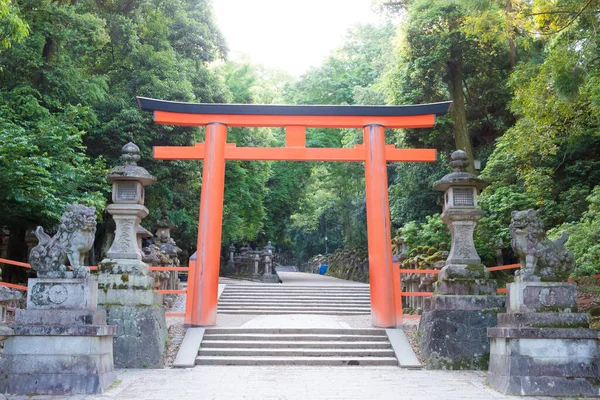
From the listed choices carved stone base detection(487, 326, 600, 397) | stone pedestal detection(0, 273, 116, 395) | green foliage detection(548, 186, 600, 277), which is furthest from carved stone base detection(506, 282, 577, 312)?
stone pedestal detection(0, 273, 116, 395)

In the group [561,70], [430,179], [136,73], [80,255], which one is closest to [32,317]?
[80,255]

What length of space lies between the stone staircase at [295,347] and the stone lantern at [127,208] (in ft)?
5.54

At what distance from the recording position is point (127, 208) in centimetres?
891

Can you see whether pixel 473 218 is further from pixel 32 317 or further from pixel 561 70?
pixel 32 317

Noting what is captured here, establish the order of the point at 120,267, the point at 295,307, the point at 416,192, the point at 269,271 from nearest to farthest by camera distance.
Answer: the point at 120,267 → the point at 295,307 → the point at 416,192 → the point at 269,271

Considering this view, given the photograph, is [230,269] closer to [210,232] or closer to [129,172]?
[210,232]

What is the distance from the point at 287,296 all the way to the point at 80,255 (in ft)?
30.3

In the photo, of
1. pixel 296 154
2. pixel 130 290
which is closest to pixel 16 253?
pixel 130 290

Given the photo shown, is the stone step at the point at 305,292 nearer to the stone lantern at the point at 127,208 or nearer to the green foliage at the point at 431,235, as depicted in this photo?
the green foliage at the point at 431,235

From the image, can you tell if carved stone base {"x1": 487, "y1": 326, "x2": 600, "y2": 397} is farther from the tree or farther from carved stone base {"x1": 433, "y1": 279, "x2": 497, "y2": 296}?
the tree

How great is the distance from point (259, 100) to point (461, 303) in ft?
63.3

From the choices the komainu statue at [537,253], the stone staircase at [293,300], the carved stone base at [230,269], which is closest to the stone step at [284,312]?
the stone staircase at [293,300]

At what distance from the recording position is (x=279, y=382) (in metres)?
6.66

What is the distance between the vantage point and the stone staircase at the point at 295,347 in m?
8.27
